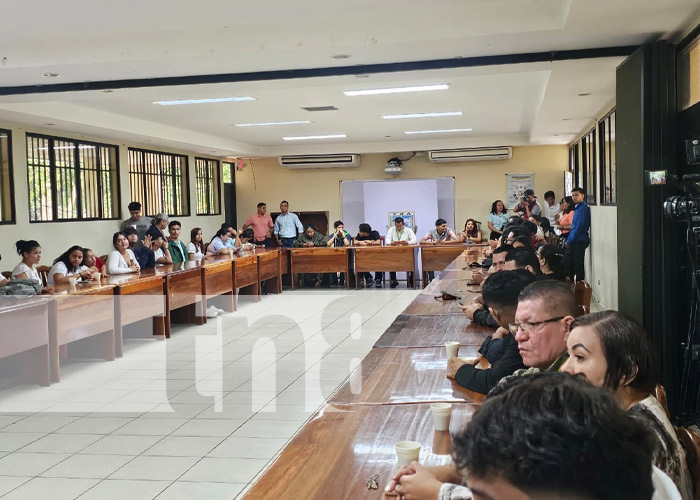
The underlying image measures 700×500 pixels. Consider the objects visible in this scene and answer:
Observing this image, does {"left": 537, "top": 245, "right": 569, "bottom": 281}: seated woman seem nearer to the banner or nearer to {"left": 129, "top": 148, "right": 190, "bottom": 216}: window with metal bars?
{"left": 129, "top": 148, "right": 190, "bottom": 216}: window with metal bars

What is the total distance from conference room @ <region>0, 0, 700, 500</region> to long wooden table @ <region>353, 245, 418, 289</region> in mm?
48

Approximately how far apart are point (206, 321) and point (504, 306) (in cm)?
604

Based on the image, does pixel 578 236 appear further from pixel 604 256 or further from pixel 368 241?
pixel 368 241

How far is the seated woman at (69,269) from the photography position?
21.8 feet

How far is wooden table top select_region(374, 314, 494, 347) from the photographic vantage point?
12.1 feet

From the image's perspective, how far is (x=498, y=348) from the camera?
2.98 meters

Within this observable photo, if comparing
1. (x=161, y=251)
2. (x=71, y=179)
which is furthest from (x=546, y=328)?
(x=71, y=179)

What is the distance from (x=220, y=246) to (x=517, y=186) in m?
6.51

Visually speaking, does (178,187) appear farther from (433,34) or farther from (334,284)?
(433,34)

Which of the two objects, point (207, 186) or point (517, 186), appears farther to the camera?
point (517, 186)

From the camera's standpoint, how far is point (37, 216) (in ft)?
29.0

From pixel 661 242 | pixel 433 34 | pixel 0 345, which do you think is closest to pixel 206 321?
pixel 0 345

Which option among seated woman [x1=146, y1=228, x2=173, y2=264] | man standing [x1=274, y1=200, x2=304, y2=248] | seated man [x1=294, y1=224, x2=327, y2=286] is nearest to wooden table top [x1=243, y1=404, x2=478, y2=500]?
seated woman [x1=146, y1=228, x2=173, y2=264]

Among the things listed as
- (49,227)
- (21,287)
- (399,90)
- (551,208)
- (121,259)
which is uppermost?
(399,90)
